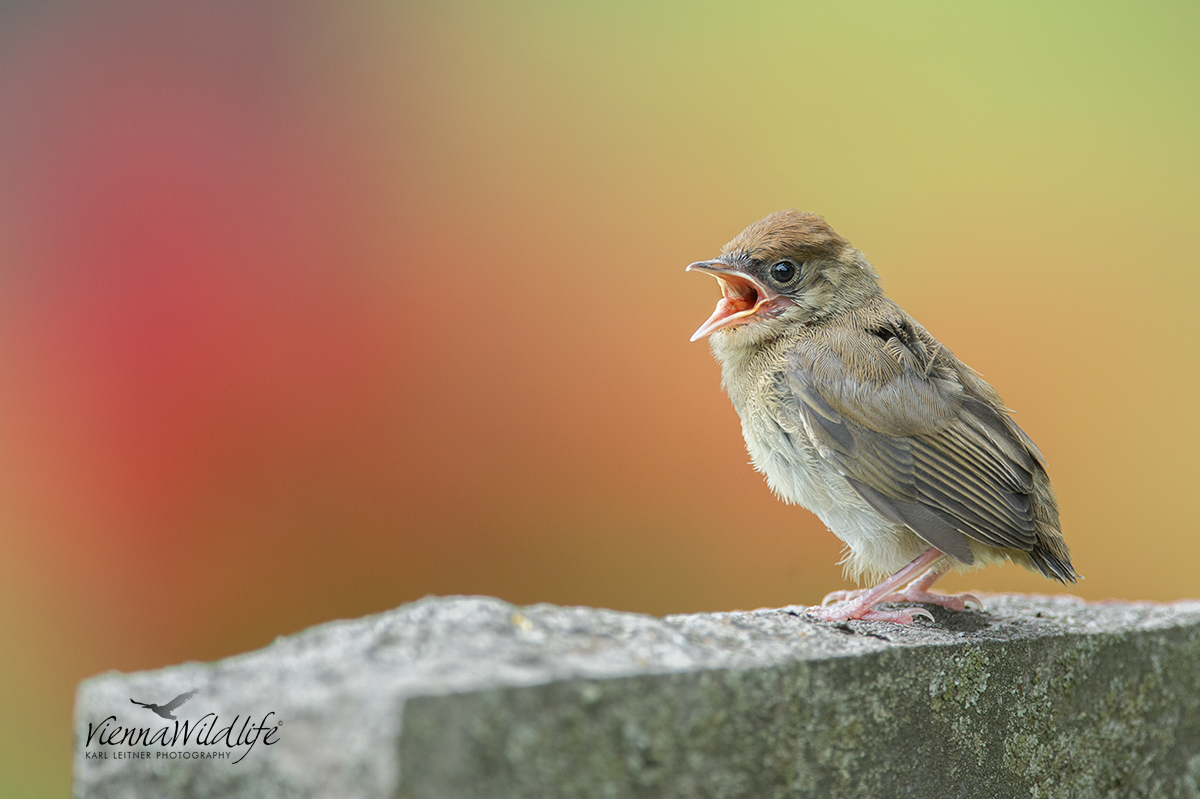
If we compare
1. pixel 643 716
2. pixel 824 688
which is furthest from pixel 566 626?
pixel 824 688

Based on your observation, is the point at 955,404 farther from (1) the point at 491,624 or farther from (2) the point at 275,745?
(2) the point at 275,745

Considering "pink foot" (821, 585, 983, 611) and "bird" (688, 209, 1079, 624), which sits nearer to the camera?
"bird" (688, 209, 1079, 624)

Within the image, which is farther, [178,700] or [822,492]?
[822,492]

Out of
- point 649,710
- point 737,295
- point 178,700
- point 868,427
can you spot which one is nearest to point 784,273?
point 737,295

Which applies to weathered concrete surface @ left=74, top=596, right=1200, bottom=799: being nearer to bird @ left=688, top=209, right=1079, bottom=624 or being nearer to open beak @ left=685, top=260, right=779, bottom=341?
bird @ left=688, top=209, right=1079, bottom=624
